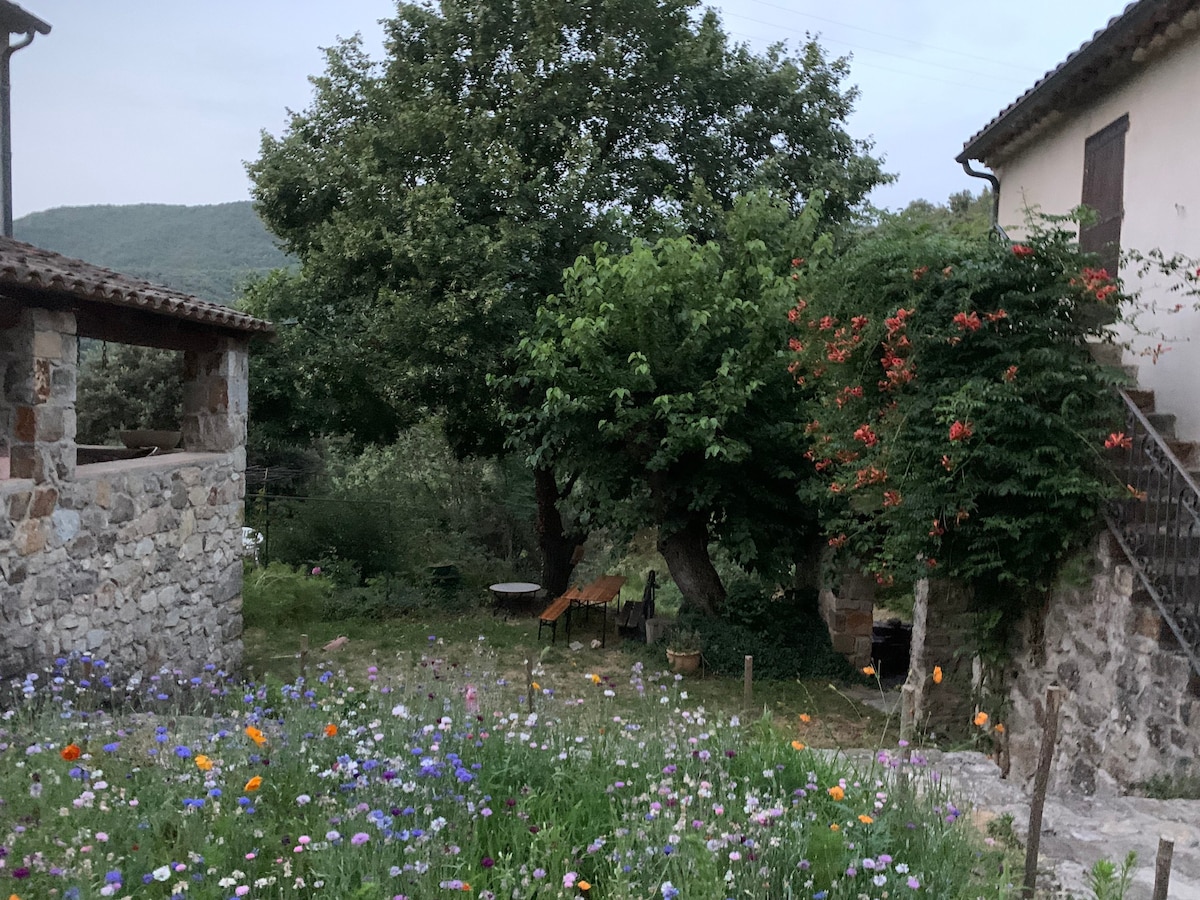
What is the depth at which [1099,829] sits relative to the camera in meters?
3.78

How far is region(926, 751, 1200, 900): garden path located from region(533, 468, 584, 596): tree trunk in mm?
10545

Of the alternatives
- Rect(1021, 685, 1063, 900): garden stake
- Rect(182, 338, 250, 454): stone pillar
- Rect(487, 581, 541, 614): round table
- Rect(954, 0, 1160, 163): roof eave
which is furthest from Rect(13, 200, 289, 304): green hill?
Rect(1021, 685, 1063, 900): garden stake

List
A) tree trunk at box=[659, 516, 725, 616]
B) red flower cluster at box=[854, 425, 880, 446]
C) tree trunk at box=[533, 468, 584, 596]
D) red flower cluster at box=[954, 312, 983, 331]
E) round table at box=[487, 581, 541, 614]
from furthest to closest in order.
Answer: tree trunk at box=[533, 468, 584, 596] → round table at box=[487, 581, 541, 614] → tree trunk at box=[659, 516, 725, 616] → red flower cluster at box=[854, 425, 880, 446] → red flower cluster at box=[954, 312, 983, 331]

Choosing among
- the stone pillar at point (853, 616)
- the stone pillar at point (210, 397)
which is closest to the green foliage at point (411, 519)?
the stone pillar at point (210, 397)

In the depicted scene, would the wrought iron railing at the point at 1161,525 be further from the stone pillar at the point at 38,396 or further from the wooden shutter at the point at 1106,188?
the stone pillar at the point at 38,396

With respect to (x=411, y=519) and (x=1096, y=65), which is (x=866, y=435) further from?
(x=411, y=519)

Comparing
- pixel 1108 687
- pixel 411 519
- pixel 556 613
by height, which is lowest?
pixel 556 613

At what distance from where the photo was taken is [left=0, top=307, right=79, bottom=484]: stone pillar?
5992 mm

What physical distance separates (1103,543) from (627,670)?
19.7 ft

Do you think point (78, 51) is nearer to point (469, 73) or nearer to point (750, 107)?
point (469, 73)

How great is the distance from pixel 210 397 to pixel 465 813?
648 centimetres

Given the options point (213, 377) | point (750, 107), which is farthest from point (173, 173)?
point (213, 377)

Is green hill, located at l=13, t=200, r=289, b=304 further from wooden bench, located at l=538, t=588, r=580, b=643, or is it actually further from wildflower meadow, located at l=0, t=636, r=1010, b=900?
wildflower meadow, located at l=0, t=636, r=1010, b=900

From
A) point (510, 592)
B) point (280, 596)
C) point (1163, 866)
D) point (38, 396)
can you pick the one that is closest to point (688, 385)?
point (510, 592)
